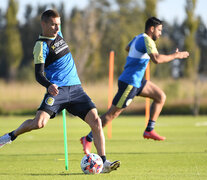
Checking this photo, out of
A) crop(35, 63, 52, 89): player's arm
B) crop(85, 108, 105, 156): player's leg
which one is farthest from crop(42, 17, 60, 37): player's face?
crop(85, 108, 105, 156): player's leg

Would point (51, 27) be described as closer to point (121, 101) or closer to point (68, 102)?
point (68, 102)

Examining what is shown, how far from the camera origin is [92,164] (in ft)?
24.2

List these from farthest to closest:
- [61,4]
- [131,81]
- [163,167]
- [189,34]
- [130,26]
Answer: [61,4] < [130,26] < [189,34] < [131,81] < [163,167]

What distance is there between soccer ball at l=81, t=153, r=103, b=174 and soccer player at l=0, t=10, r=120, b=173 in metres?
0.10

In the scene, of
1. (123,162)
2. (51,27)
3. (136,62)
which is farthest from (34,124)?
(136,62)

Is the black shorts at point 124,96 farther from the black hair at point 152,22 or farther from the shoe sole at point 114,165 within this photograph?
the shoe sole at point 114,165

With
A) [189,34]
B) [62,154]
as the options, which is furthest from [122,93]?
[189,34]

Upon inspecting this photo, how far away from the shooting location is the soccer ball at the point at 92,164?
736 centimetres

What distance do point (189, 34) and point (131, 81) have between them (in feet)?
114

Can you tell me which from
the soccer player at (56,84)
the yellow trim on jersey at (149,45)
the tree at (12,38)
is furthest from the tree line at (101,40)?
the soccer player at (56,84)

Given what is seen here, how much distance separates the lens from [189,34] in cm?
4431

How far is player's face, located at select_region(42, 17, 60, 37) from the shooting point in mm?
7375

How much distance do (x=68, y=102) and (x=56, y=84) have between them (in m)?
0.30

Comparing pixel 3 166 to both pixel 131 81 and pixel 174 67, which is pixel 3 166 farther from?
pixel 174 67
